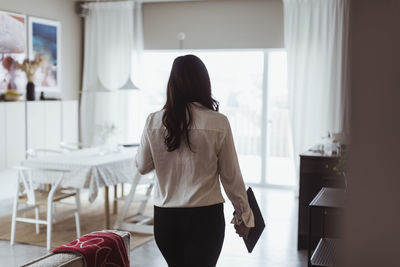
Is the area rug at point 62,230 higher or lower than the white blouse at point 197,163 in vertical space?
lower

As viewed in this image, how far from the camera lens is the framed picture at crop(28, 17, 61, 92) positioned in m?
6.45

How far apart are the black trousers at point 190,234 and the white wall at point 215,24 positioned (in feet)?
16.8

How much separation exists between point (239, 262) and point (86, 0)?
190 inches

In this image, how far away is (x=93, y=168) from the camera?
14.8 feet

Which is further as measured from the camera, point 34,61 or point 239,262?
point 34,61

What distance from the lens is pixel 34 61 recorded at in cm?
639

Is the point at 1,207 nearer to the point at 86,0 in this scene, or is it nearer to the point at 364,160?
the point at 86,0

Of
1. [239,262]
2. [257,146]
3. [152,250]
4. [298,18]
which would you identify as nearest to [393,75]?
[239,262]

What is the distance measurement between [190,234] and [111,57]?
5.78 m

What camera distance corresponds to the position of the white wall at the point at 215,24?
22.5 feet

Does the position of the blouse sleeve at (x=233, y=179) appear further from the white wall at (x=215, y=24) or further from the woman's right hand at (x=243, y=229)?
the white wall at (x=215, y=24)

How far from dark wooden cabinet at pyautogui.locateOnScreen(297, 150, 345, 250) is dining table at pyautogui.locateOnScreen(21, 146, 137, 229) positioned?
5.39 feet

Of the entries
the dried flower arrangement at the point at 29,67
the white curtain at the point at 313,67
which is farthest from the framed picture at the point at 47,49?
the white curtain at the point at 313,67

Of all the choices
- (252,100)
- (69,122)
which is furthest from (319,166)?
(69,122)
